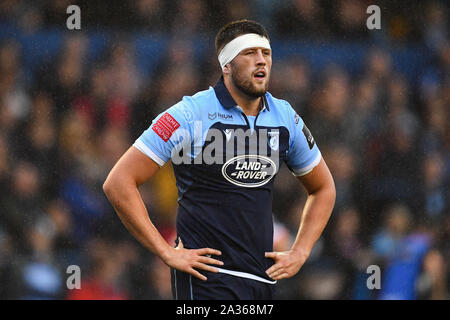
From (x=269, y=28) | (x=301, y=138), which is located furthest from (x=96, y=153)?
(x=301, y=138)

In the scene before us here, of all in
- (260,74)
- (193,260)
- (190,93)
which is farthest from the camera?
(190,93)

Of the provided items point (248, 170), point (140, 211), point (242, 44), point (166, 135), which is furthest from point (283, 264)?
point (242, 44)

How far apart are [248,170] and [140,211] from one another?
1.97ft

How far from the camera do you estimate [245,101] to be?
12.6 ft

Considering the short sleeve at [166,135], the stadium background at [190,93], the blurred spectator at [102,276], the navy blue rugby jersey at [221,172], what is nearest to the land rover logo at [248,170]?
the navy blue rugby jersey at [221,172]

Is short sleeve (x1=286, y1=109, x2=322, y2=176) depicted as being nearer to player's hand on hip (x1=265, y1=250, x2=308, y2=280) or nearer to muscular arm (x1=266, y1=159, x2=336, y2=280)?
muscular arm (x1=266, y1=159, x2=336, y2=280)

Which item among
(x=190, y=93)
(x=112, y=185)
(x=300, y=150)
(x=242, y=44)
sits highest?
(x=190, y=93)

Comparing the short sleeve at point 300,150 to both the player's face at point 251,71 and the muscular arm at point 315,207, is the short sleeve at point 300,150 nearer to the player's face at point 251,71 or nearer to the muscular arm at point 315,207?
the muscular arm at point 315,207

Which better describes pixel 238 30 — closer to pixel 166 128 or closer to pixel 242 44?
pixel 242 44

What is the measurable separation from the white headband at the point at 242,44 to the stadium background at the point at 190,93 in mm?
2772

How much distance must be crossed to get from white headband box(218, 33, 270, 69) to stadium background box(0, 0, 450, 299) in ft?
9.09

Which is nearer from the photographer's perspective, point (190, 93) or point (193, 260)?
point (193, 260)

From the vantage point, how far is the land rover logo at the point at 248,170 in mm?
3674

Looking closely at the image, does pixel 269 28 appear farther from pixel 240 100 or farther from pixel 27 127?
pixel 240 100
